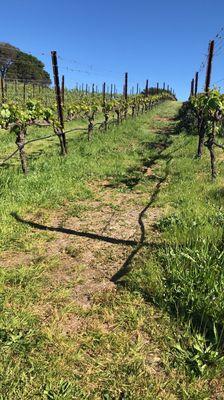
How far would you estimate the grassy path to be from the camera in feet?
11.1

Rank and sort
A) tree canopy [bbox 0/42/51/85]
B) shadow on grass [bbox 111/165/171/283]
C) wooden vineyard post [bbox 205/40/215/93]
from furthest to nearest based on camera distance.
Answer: tree canopy [bbox 0/42/51/85] → wooden vineyard post [bbox 205/40/215/93] → shadow on grass [bbox 111/165/171/283]

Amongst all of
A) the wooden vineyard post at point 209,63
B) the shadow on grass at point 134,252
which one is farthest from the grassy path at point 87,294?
the wooden vineyard post at point 209,63

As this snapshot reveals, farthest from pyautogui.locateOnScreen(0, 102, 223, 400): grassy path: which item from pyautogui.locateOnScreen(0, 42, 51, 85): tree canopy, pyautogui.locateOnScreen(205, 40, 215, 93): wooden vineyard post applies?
pyautogui.locateOnScreen(0, 42, 51, 85): tree canopy

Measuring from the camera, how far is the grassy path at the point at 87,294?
3389 mm

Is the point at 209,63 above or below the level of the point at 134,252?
above

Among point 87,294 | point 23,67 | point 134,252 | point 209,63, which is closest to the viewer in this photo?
point 87,294

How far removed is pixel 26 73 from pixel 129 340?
280 feet

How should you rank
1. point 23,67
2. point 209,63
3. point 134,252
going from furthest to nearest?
point 23,67 < point 209,63 < point 134,252

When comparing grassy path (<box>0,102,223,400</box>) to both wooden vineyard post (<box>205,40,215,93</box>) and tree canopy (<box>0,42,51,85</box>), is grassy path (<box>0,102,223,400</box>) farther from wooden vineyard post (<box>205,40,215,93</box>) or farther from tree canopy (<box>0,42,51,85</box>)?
tree canopy (<box>0,42,51,85</box>)

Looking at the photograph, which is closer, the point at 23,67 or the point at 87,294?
the point at 87,294

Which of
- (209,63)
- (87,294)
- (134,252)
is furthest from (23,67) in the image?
(87,294)

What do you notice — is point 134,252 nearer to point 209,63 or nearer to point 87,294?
point 87,294

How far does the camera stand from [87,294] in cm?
481

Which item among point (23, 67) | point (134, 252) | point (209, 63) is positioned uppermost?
point (23, 67)
